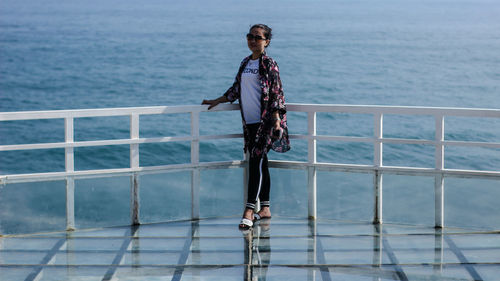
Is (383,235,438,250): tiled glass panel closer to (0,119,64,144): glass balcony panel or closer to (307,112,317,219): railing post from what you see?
(307,112,317,219): railing post

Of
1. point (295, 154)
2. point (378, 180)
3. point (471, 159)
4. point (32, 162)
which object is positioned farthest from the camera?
point (295, 154)

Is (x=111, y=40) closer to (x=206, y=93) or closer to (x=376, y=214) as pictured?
(x=206, y=93)

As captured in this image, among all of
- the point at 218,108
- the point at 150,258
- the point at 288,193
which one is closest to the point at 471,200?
the point at 288,193

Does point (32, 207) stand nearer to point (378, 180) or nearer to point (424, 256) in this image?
point (378, 180)

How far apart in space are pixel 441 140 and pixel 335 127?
2382cm

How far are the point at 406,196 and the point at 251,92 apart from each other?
5.15ft

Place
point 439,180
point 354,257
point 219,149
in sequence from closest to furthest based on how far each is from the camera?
point 354,257 → point 439,180 → point 219,149

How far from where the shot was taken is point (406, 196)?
5.66 m

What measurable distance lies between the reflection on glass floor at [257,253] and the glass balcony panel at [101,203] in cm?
11

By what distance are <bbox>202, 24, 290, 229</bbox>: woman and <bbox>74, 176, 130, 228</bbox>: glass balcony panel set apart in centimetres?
89

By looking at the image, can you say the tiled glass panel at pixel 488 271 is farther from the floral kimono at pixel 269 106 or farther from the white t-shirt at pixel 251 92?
the white t-shirt at pixel 251 92

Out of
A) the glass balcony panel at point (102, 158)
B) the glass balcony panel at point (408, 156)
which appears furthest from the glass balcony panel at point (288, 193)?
the glass balcony panel at point (408, 156)

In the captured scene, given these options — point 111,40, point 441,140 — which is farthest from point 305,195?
point 111,40

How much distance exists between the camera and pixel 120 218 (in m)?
5.27
